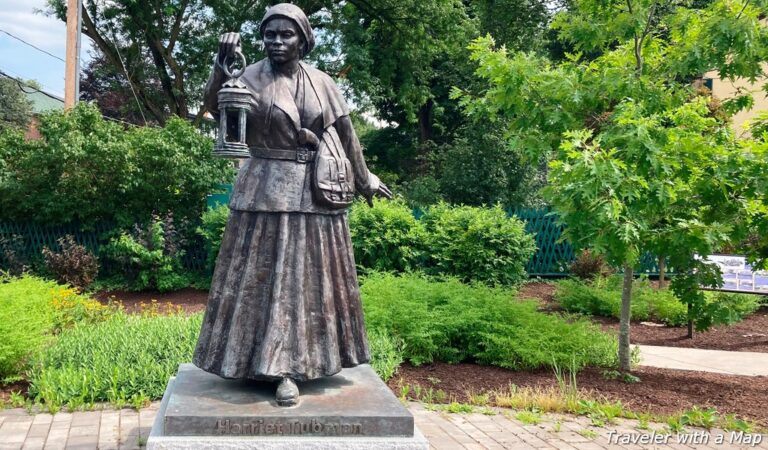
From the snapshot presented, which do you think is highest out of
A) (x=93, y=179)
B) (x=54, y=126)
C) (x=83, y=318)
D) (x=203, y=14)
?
(x=203, y=14)

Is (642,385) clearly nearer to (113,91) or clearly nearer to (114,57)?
(114,57)

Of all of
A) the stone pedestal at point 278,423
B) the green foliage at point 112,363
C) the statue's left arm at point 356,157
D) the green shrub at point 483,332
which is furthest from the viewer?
the green shrub at point 483,332

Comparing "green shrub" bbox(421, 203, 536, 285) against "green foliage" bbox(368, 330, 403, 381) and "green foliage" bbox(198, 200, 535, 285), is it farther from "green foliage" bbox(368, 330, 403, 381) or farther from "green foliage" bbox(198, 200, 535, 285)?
"green foliage" bbox(368, 330, 403, 381)

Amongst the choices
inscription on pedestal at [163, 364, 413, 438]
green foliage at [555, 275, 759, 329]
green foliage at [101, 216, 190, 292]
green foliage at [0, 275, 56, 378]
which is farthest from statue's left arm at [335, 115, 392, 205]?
green foliage at [101, 216, 190, 292]

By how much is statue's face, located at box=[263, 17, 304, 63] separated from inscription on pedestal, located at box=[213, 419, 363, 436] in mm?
2063

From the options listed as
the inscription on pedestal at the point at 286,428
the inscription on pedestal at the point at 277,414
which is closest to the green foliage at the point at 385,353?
the inscription on pedestal at the point at 277,414

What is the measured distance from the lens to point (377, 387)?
13.6 ft

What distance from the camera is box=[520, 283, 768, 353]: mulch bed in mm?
10117

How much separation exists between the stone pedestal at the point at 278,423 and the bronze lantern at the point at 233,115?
135cm

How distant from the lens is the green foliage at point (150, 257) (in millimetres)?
13500

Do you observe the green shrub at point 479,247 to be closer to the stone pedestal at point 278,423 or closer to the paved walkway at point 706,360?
the paved walkway at point 706,360

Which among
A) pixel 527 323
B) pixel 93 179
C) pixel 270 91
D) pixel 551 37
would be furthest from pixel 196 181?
pixel 551 37

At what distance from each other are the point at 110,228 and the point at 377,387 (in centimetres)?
1212

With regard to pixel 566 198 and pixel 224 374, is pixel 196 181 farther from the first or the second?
pixel 224 374
